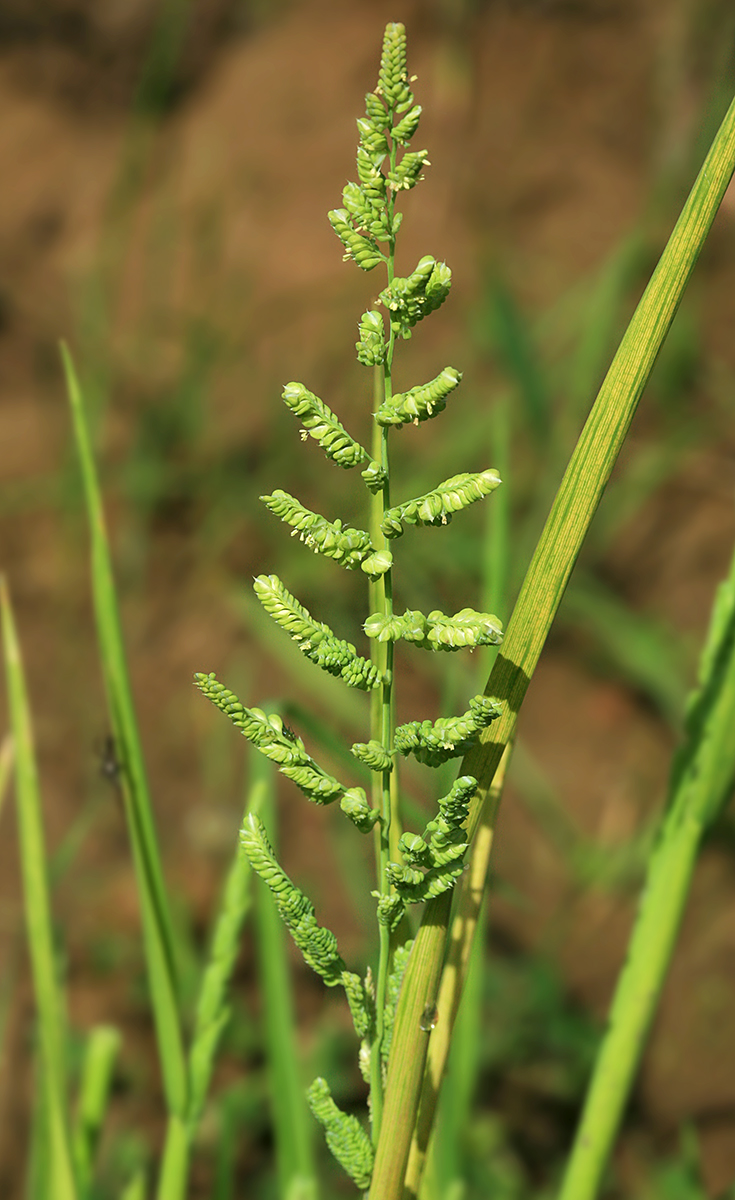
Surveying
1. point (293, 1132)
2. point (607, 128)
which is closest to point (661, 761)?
point (293, 1132)

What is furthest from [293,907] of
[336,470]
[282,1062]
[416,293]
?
[336,470]

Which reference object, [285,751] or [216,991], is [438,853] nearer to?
[285,751]

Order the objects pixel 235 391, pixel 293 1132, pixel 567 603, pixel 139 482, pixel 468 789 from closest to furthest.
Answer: pixel 468 789 < pixel 293 1132 < pixel 567 603 < pixel 139 482 < pixel 235 391

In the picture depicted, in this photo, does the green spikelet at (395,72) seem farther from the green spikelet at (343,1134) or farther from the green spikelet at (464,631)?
the green spikelet at (343,1134)

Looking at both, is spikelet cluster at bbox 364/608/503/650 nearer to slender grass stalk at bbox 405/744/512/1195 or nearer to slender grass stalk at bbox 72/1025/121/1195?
slender grass stalk at bbox 405/744/512/1195

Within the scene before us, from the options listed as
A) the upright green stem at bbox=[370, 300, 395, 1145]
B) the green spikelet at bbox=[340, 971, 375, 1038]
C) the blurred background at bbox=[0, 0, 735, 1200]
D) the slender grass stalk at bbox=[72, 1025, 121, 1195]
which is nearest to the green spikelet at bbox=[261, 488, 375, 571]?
the upright green stem at bbox=[370, 300, 395, 1145]

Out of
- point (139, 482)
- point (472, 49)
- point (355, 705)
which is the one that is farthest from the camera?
point (472, 49)

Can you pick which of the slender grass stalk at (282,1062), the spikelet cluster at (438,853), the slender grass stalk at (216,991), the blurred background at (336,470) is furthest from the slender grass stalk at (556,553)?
the blurred background at (336,470)

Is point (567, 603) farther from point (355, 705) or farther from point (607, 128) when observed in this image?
point (607, 128)
